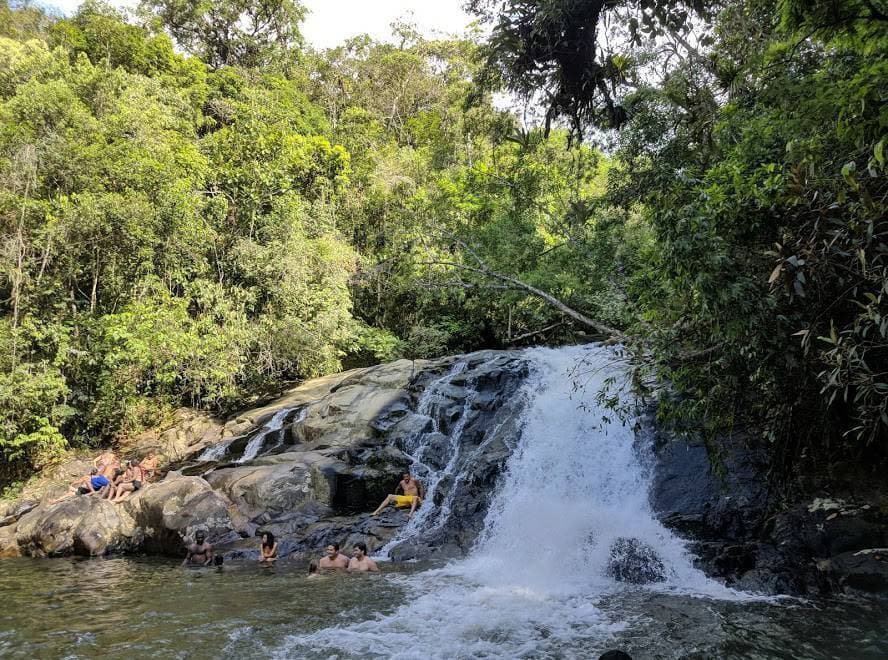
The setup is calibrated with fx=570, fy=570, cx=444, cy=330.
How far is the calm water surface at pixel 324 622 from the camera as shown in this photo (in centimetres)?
552

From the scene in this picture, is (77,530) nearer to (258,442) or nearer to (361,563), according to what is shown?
(258,442)

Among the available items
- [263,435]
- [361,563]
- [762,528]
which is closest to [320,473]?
[361,563]

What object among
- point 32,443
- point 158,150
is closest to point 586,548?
point 32,443

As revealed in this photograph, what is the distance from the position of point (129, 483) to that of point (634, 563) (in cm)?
1053

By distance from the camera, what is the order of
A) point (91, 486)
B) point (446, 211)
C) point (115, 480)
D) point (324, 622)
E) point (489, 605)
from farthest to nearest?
point (446, 211), point (115, 480), point (91, 486), point (489, 605), point (324, 622)

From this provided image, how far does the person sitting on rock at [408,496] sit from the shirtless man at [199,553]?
2.91m

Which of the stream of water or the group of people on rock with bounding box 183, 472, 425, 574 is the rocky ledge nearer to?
the group of people on rock with bounding box 183, 472, 425, 574

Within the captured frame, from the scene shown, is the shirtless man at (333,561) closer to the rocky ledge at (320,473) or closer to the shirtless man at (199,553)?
the rocky ledge at (320,473)

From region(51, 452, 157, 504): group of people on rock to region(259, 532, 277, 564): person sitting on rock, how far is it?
426cm

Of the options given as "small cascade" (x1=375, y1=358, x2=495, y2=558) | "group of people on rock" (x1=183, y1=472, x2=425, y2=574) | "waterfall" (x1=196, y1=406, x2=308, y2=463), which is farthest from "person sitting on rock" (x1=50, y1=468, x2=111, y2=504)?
"small cascade" (x1=375, y1=358, x2=495, y2=558)

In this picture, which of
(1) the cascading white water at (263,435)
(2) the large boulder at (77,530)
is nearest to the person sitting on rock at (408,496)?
(1) the cascading white water at (263,435)

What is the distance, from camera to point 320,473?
11.6m

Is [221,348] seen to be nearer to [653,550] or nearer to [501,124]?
[501,124]

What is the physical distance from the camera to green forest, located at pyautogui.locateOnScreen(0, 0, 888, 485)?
499cm
